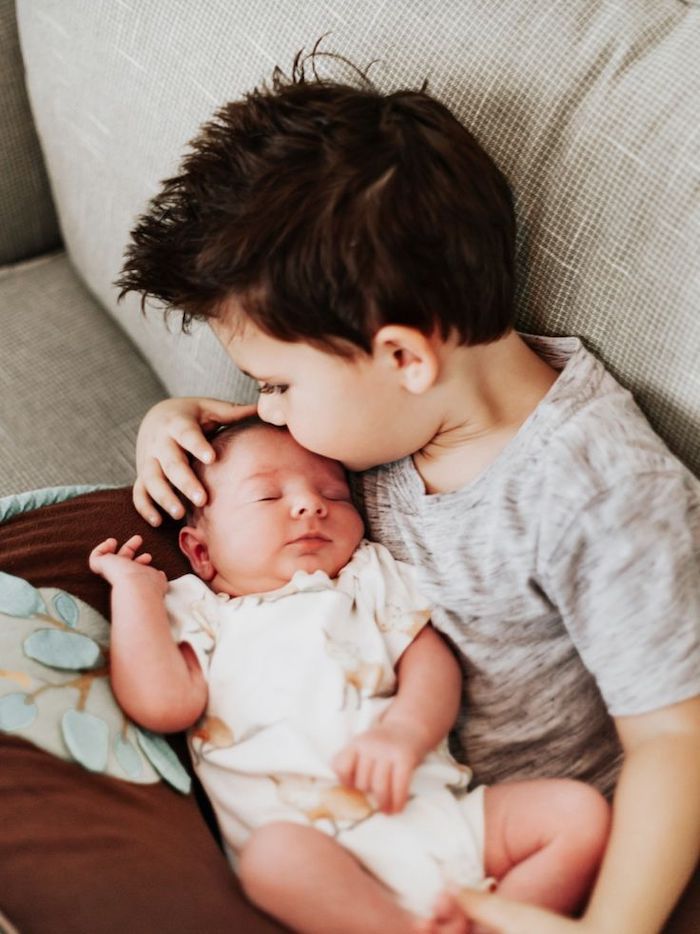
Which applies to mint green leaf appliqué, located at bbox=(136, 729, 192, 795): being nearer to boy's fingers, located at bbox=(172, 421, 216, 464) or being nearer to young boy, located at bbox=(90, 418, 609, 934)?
young boy, located at bbox=(90, 418, 609, 934)

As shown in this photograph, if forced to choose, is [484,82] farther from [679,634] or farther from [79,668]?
[79,668]

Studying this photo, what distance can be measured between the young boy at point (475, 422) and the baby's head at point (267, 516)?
6 centimetres

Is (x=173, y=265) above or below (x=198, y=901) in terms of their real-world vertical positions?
above

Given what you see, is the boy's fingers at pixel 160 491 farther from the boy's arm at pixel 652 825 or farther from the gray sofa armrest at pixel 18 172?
the gray sofa armrest at pixel 18 172

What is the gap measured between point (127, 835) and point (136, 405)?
2.36 feet

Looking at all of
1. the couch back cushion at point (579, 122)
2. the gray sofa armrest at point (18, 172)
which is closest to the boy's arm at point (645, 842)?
the couch back cushion at point (579, 122)

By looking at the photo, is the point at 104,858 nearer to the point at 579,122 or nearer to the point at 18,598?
the point at 18,598

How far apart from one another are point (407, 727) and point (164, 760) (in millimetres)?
220

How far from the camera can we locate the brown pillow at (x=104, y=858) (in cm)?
66

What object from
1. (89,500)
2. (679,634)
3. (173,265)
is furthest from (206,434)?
(679,634)

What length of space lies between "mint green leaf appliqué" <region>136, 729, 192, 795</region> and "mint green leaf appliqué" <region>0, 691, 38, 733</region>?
0.31 feet

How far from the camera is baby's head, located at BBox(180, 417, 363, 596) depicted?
916mm

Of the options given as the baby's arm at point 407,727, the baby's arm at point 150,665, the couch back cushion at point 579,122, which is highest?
the couch back cushion at point 579,122

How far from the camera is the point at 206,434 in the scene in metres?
1.05
